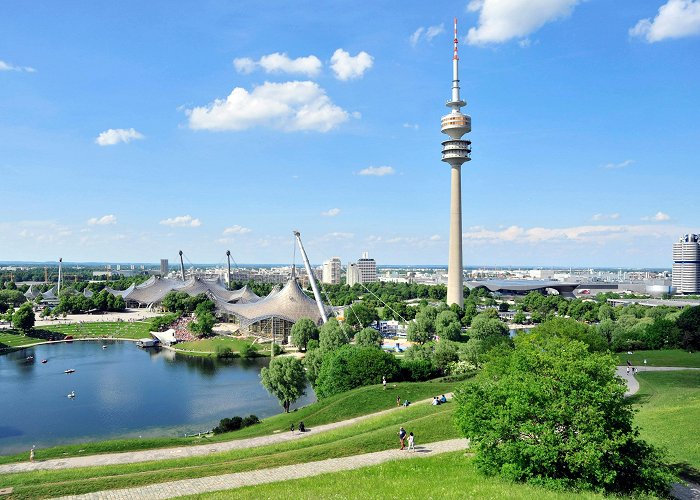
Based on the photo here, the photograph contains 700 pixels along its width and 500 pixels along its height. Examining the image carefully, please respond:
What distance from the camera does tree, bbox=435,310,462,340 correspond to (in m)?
62.4

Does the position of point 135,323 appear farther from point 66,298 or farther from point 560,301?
point 560,301

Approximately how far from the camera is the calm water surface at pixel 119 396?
35.1 m

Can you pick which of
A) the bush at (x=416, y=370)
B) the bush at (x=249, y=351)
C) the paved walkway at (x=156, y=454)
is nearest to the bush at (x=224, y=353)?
the bush at (x=249, y=351)

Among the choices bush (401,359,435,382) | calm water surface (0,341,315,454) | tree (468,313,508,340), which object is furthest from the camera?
tree (468,313,508,340)

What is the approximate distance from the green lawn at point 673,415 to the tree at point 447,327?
27.4 m

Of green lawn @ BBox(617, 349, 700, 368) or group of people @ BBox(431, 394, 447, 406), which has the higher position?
Result: group of people @ BBox(431, 394, 447, 406)

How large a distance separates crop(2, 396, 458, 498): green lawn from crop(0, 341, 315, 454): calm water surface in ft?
42.7

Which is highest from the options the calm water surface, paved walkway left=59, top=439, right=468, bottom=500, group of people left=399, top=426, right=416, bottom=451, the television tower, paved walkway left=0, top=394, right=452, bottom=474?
the television tower

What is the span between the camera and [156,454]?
24.3m

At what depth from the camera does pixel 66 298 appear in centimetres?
10050

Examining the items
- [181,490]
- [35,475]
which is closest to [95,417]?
[35,475]

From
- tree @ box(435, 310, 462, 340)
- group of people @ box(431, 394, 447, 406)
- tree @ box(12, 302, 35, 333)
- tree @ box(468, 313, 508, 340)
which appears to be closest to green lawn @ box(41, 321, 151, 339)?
tree @ box(12, 302, 35, 333)

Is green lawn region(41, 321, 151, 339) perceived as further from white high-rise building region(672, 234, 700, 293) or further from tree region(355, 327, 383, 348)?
white high-rise building region(672, 234, 700, 293)

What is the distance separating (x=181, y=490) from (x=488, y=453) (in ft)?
34.1
